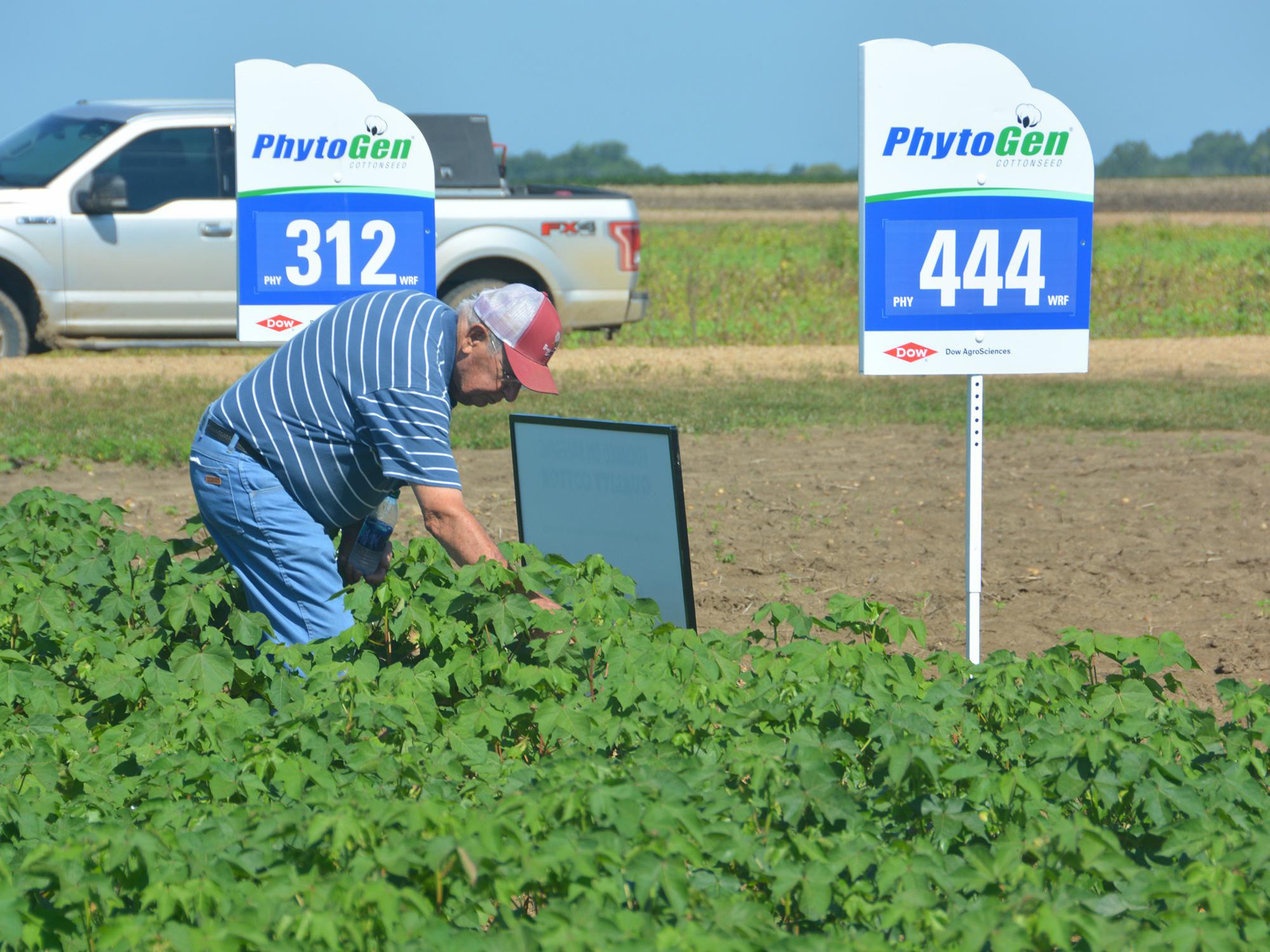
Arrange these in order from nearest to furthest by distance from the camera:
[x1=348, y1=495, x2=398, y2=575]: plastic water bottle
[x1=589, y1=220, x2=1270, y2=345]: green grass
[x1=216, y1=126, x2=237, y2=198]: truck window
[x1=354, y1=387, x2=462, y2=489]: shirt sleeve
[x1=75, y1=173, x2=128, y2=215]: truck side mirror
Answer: [x1=354, y1=387, x2=462, y2=489]: shirt sleeve
[x1=348, y1=495, x2=398, y2=575]: plastic water bottle
[x1=75, y1=173, x2=128, y2=215]: truck side mirror
[x1=216, y1=126, x2=237, y2=198]: truck window
[x1=589, y1=220, x2=1270, y2=345]: green grass

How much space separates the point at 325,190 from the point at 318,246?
24 centimetres

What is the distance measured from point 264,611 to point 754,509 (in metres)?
3.72

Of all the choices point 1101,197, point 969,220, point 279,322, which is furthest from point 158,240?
point 1101,197

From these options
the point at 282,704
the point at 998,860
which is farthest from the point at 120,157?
the point at 998,860

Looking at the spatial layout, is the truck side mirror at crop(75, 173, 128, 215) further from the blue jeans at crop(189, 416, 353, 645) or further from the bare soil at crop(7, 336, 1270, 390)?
the blue jeans at crop(189, 416, 353, 645)

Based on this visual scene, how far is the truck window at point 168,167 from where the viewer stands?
1191 cm

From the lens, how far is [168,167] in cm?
1202

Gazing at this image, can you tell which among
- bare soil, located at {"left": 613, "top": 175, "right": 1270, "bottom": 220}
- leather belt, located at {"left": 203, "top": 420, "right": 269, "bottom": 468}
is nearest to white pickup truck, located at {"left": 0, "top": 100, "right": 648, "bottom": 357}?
leather belt, located at {"left": 203, "top": 420, "right": 269, "bottom": 468}

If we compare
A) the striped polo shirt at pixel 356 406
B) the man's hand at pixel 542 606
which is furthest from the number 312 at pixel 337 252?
the man's hand at pixel 542 606

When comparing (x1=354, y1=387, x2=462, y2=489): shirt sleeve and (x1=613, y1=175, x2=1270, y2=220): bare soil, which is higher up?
(x1=613, y1=175, x2=1270, y2=220): bare soil

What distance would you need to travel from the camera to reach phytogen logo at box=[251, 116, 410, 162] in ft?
19.2

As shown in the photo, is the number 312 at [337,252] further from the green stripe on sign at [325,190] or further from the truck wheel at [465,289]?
the truck wheel at [465,289]

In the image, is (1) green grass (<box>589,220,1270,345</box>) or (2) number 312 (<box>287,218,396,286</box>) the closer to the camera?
(2) number 312 (<box>287,218,396,286</box>)

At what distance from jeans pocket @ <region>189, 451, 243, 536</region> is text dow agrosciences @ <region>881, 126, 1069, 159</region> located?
93.1 inches
